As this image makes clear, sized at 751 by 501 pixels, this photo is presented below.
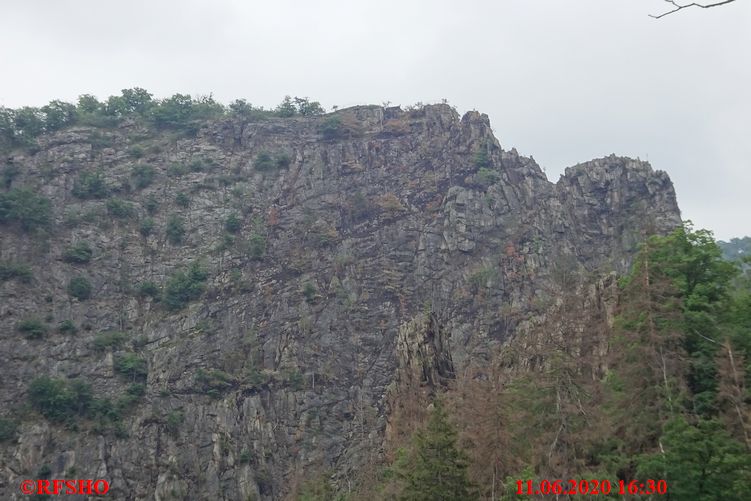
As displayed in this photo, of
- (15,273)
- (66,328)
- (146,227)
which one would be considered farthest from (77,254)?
(66,328)

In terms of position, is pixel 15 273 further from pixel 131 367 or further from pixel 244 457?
Result: pixel 244 457

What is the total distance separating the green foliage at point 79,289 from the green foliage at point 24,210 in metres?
8.23

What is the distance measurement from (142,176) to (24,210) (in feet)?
44.7

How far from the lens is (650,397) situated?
1013 inches

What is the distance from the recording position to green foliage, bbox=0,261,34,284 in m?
68.1

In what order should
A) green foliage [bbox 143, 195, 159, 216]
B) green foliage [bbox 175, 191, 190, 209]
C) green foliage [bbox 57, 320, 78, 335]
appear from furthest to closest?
1. green foliage [bbox 175, 191, 190, 209]
2. green foliage [bbox 143, 195, 159, 216]
3. green foliage [bbox 57, 320, 78, 335]

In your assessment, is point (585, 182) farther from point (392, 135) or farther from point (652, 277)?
point (652, 277)

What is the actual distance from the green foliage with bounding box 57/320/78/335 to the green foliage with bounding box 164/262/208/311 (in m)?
8.78

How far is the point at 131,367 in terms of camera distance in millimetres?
63719

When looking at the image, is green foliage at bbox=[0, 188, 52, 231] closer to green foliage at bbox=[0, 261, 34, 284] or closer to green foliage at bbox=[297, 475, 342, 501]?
green foliage at bbox=[0, 261, 34, 284]

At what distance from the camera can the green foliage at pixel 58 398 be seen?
194 feet

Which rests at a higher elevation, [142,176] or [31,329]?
[142,176]

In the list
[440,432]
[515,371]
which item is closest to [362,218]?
[515,371]

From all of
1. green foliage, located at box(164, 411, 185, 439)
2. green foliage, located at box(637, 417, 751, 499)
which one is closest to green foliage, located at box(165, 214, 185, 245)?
green foliage, located at box(164, 411, 185, 439)
